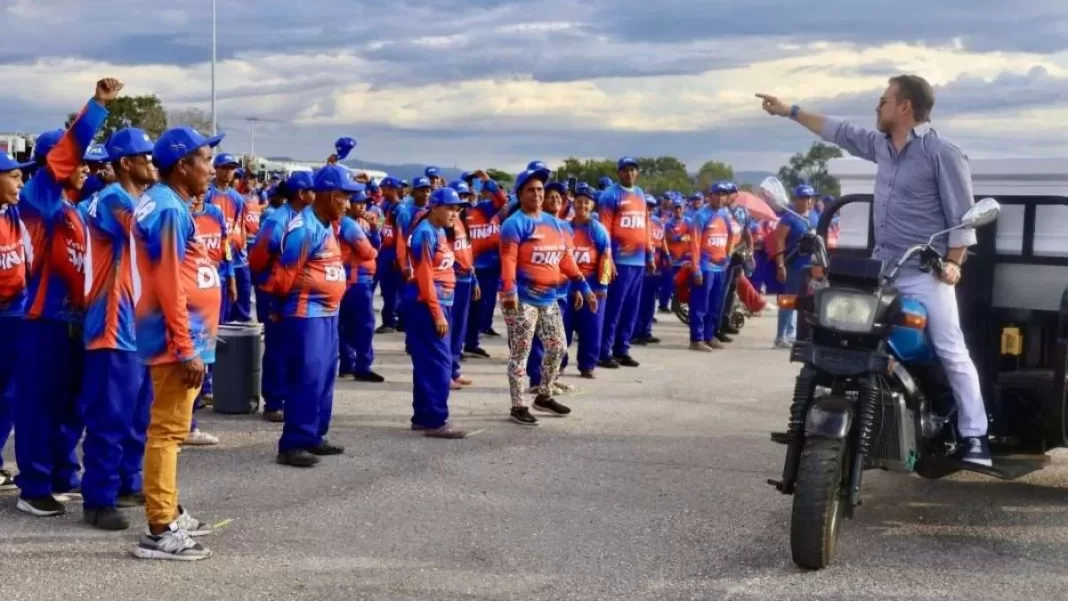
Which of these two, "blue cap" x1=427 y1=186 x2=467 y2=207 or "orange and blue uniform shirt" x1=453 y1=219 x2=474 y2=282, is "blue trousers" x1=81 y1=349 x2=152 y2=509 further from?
"orange and blue uniform shirt" x1=453 y1=219 x2=474 y2=282

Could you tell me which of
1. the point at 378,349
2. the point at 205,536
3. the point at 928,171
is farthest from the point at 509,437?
the point at 378,349

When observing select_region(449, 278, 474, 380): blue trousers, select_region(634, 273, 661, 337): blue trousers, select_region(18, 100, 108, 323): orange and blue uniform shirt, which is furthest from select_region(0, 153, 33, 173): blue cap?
select_region(634, 273, 661, 337): blue trousers

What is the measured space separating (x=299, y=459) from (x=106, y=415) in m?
1.71

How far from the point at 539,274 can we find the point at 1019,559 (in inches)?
181

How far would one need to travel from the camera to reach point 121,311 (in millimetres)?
6262

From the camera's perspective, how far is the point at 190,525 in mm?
6043

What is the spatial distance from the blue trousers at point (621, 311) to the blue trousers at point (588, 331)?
0.59 m

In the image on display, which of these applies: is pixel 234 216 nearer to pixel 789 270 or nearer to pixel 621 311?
pixel 621 311

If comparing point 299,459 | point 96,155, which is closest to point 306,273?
point 299,459

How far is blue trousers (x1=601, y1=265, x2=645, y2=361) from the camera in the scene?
43.3 ft

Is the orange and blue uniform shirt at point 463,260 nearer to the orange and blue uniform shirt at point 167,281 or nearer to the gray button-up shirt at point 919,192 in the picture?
the gray button-up shirt at point 919,192

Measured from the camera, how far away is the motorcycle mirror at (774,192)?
20.0ft

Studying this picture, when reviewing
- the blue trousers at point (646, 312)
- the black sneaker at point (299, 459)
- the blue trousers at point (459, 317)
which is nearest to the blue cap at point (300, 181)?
the black sneaker at point (299, 459)

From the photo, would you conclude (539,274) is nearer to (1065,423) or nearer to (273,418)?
(273,418)
